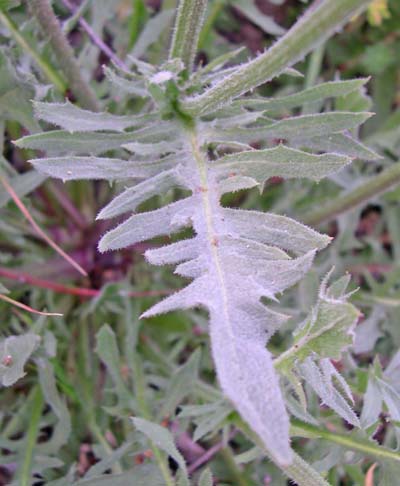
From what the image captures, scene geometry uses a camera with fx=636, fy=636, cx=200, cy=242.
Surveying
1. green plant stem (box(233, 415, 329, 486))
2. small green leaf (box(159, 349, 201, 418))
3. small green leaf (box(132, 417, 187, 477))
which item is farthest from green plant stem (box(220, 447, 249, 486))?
green plant stem (box(233, 415, 329, 486))

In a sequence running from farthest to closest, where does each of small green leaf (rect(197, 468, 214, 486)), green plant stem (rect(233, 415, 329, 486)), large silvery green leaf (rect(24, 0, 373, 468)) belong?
small green leaf (rect(197, 468, 214, 486)) → green plant stem (rect(233, 415, 329, 486)) → large silvery green leaf (rect(24, 0, 373, 468))

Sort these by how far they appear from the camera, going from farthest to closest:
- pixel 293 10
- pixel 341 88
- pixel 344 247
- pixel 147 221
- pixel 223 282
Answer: pixel 293 10 < pixel 344 247 < pixel 341 88 < pixel 147 221 < pixel 223 282

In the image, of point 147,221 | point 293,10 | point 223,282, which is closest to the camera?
point 223,282

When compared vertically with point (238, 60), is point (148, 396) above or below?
below

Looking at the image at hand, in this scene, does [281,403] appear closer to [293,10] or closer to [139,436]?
[139,436]

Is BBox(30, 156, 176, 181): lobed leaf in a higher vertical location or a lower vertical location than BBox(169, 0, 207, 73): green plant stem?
lower

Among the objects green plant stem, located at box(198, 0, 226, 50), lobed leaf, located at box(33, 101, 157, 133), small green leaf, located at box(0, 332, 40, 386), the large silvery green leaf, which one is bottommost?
small green leaf, located at box(0, 332, 40, 386)

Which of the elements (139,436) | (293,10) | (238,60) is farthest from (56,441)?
(293,10)

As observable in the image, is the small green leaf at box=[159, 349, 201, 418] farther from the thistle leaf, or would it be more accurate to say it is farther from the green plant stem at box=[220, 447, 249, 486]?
the thistle leaf
